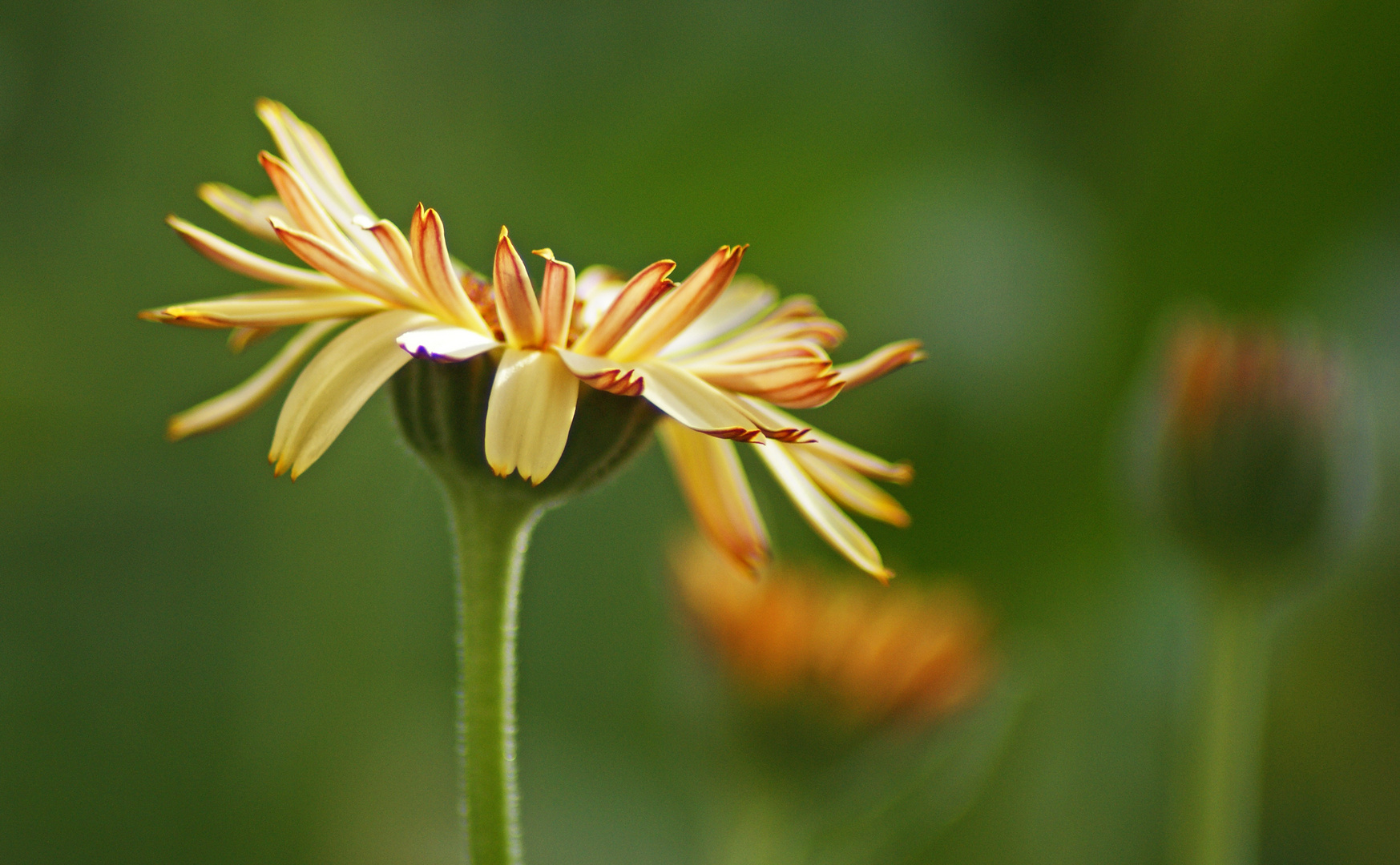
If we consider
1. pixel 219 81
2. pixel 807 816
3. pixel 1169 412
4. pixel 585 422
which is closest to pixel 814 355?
pixel 585 422

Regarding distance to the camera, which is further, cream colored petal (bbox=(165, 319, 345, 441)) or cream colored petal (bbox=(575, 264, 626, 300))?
cream colored petal (bbox=(575, 264, 626, 300))

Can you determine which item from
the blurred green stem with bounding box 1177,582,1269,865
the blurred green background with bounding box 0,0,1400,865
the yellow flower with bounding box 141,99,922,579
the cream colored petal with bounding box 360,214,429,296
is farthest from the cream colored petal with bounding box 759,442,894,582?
the blurred green background with bounding box 0,0,1400,865

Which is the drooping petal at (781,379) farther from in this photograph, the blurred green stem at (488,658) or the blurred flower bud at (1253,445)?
the blurred flower bud at (1253,445)

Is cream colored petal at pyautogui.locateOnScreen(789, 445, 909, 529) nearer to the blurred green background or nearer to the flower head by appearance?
the flower head

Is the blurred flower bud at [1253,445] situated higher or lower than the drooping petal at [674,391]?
higher

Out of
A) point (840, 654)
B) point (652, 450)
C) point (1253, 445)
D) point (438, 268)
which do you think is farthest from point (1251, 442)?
point (652, 450)

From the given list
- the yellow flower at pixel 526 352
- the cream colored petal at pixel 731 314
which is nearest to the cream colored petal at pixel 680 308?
the yellow flower at pixel 526 352
